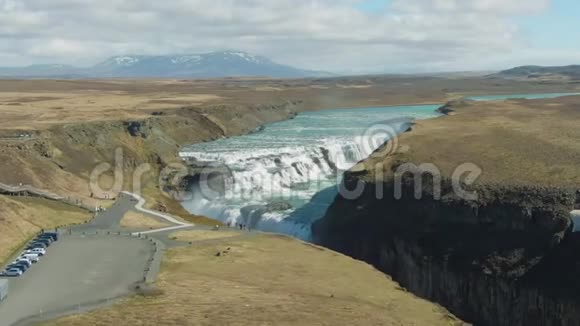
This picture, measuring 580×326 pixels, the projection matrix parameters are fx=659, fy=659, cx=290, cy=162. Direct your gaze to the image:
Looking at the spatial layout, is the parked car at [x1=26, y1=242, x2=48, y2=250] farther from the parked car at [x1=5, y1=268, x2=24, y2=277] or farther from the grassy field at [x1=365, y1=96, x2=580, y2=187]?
the grassy field at [x1=365, y1=96, x2=580, y2=187]

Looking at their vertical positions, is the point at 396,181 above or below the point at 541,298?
above

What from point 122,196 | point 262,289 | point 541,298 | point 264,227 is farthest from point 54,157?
point 541,298

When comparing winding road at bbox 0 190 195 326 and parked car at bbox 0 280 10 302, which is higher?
parked car at bbox 0 280 10 302

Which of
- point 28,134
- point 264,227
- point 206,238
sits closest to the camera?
point 206,238

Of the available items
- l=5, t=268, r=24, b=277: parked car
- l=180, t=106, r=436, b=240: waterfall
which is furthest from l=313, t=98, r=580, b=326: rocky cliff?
l=5, t=268, r=24, b=277: parked car

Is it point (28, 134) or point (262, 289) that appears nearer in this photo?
point (262, 289)

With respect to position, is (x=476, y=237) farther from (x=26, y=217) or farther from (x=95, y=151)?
(x=95, y=151)

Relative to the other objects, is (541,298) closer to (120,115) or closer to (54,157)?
(54,157)
